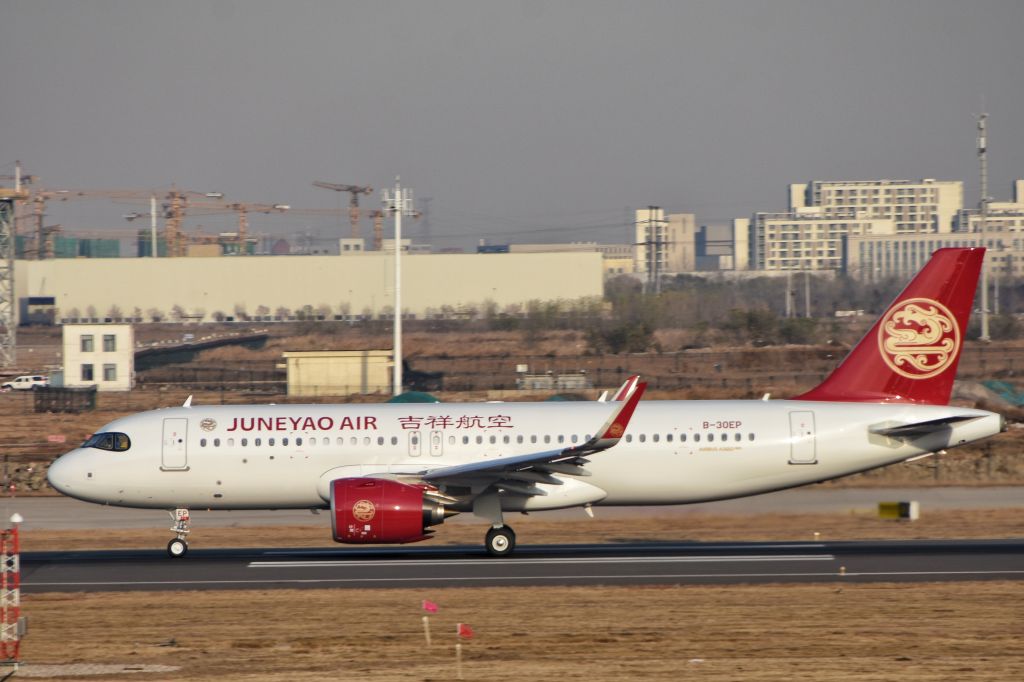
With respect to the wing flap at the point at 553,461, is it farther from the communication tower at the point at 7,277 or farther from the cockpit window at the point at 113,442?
the communication tower at the point at 7,277

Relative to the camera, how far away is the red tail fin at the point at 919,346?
2877cm

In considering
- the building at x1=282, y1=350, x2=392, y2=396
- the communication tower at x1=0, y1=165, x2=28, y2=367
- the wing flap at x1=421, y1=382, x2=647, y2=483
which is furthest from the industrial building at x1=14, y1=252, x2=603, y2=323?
the wing flap at x1=421, y1=382, x2=647, y2=483

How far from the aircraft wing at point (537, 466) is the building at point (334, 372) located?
132 feet

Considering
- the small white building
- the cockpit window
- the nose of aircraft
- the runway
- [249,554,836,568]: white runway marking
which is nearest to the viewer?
the runway

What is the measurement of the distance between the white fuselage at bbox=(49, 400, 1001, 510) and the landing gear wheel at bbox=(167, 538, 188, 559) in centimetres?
83

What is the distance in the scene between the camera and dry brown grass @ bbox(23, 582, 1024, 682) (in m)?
16.8

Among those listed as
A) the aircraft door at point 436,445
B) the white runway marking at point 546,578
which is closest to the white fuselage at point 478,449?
the aircraft door at point 436,445

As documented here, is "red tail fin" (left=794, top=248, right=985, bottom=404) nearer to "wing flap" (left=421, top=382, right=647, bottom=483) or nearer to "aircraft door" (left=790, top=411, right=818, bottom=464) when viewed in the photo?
"aircraft door" (left=790, top=411, right=818, bottom=464)

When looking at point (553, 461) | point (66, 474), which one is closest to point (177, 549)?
point (66, 474)

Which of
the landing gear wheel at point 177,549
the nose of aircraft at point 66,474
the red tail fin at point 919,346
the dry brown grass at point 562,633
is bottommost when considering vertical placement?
the landing gear wheel at point 177,549

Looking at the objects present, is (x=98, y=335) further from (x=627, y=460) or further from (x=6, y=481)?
(x=627, y=460)

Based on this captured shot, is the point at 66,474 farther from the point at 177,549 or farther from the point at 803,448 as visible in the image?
the point at 803,448

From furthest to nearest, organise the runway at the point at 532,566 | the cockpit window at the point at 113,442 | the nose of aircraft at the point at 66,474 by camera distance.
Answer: the cockpit window at the point at 113,442
the nose of aircraft at the point at 66,474
the runway at the point at 532,566

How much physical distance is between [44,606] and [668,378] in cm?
4711
